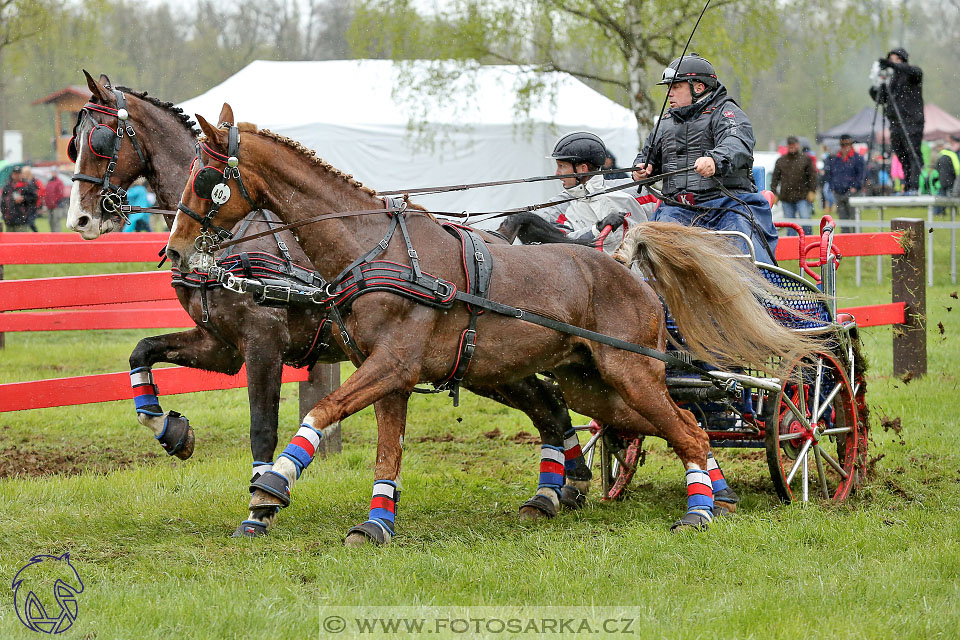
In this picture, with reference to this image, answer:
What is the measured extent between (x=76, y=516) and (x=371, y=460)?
2.24 m

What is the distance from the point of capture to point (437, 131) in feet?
66.0

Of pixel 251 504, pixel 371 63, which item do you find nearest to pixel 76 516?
pixel 251 504

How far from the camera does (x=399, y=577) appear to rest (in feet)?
14.1

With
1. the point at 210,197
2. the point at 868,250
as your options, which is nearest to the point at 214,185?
the point at 210,197

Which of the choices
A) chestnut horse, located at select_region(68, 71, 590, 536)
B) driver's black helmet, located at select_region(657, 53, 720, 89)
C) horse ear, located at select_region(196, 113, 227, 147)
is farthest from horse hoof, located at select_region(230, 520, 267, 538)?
driver's black helmet, located at select_region(657, 53, 720, 89)

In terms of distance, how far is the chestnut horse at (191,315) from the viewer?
554cm

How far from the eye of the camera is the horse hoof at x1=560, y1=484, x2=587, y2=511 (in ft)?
19.8

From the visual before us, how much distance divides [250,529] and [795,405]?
3.08 meters

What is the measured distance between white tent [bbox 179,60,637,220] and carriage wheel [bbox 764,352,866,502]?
13694 millimetres

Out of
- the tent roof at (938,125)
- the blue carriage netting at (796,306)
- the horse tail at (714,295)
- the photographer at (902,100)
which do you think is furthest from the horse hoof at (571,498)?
the tent roof at (938,125)

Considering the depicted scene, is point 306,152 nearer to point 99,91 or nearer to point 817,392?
point 99,91

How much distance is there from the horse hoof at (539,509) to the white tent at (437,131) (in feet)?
47.3

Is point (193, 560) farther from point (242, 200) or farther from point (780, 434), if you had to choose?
point (780, 434)

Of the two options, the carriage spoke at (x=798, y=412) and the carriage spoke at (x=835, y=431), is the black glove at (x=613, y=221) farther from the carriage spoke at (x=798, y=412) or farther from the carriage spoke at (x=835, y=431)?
the carriage spoke at (x=835, y=431)
